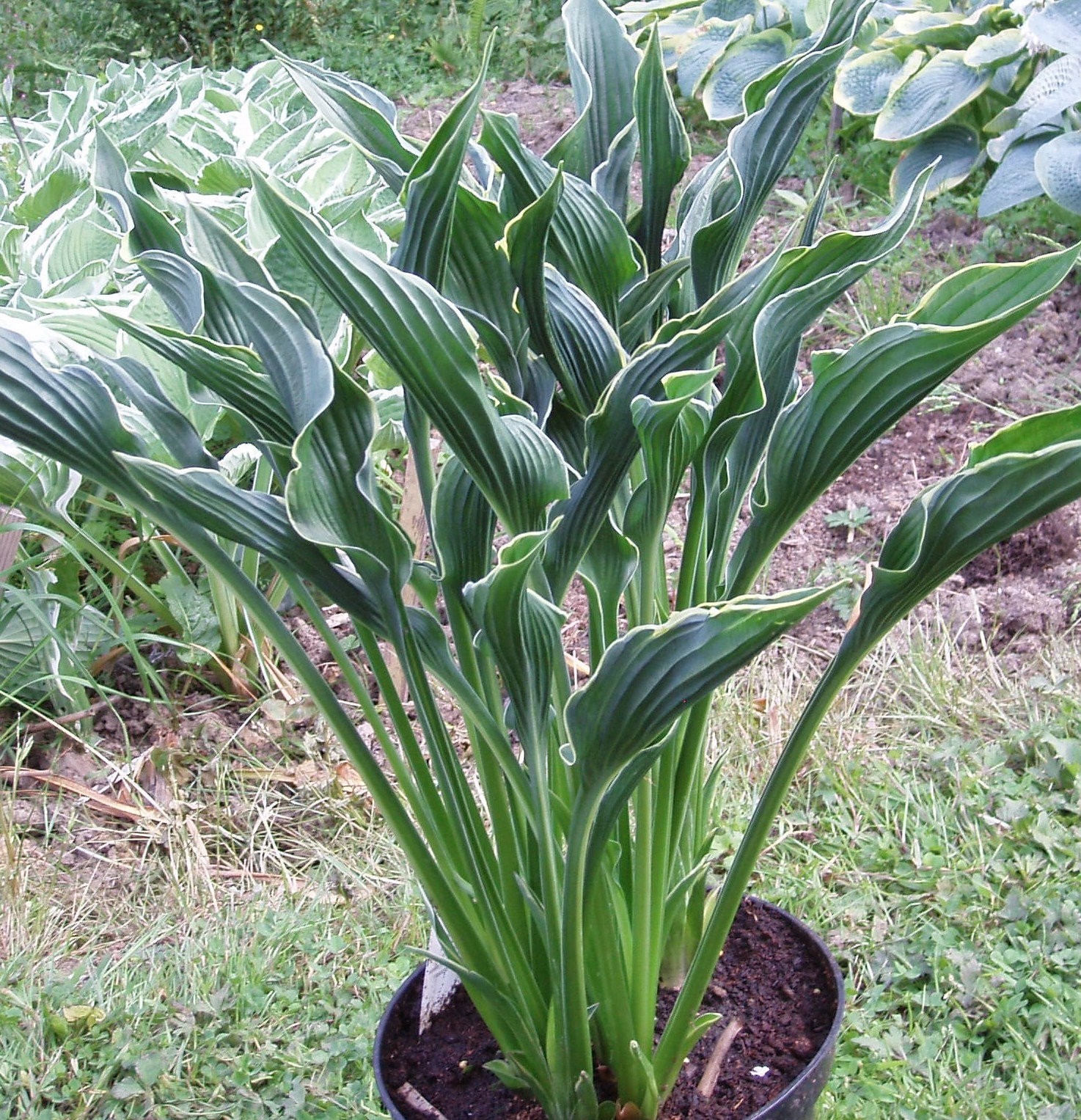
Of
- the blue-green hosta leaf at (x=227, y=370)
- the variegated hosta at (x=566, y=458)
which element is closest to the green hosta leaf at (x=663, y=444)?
the variegated hosta at (x=566, y=458)

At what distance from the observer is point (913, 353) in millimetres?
676

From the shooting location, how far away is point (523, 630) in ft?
2.49

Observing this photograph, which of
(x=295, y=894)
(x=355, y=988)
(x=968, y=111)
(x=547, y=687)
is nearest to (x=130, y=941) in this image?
(x=295, y=894)

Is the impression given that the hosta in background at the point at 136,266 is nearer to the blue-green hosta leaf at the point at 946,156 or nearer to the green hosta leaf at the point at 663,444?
the green hosta leaf at the point at 663,444

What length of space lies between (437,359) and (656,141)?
1.12ft

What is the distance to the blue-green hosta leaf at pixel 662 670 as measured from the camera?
24.5 inches

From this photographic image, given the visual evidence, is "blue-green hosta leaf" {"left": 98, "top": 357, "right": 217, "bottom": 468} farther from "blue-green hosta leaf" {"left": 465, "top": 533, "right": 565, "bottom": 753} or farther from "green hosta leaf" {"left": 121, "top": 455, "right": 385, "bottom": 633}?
"blue-green hosta leaf" {"left": 465, "top": 533, "right": 565, "bottom": 753}

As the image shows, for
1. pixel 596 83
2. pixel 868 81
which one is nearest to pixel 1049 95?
pixel 868 81

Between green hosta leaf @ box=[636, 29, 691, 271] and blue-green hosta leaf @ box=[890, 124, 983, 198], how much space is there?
2604mm

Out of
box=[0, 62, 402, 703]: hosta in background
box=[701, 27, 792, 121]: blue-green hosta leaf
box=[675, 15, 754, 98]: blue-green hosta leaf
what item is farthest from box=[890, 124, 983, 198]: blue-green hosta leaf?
box=[0, 62, 402, 703]: hosta in background

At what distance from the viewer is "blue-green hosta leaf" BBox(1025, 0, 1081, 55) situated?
9.64 ft

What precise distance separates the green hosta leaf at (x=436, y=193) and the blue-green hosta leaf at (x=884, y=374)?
25cm

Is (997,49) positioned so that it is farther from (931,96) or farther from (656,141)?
(656,141)

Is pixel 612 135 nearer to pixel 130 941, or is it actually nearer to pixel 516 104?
pixel 130 941
